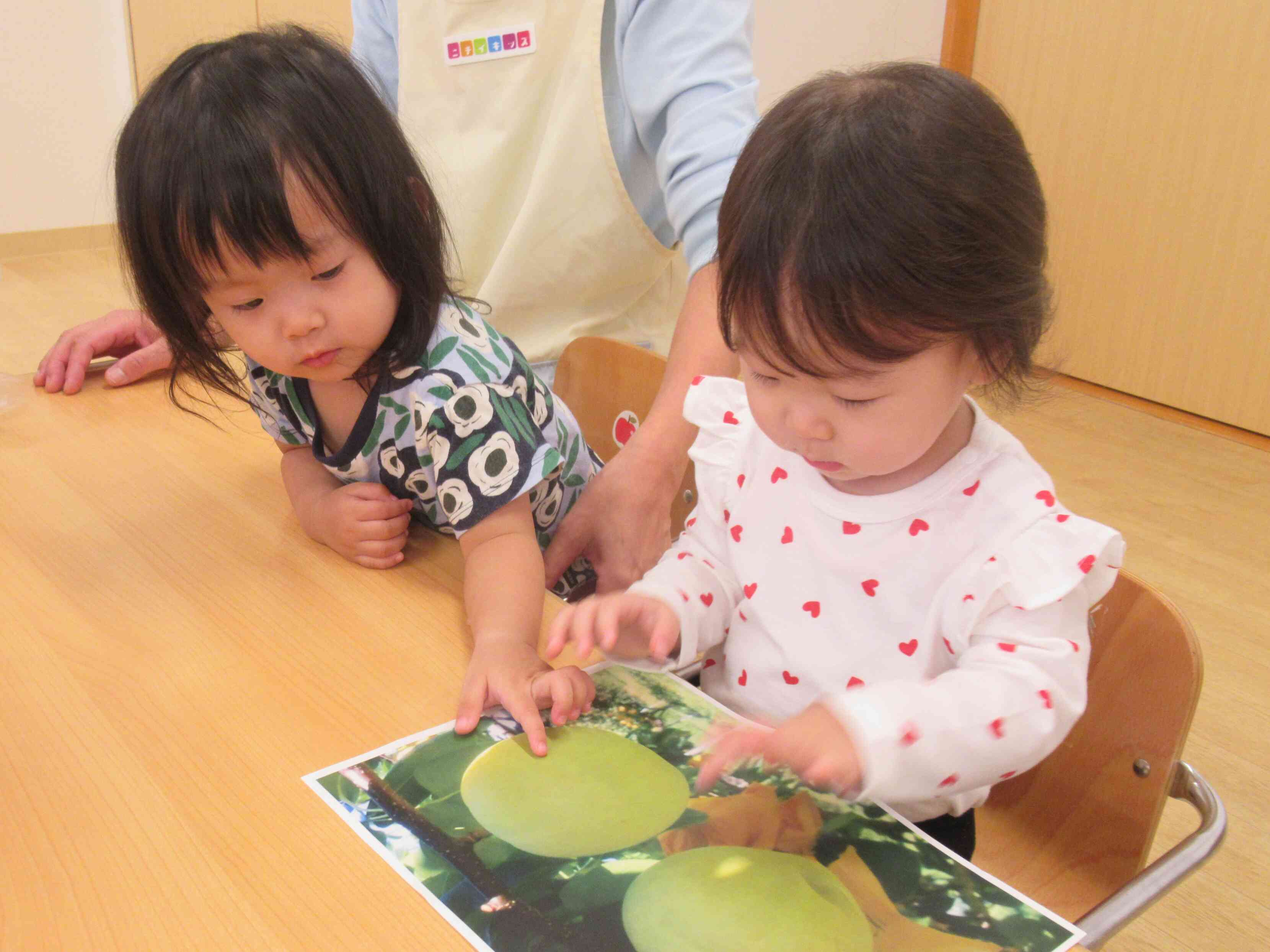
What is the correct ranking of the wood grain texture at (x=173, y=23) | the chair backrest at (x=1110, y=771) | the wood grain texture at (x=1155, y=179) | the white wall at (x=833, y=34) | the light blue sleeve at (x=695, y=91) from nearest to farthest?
the chair backrest at (x=1110, y=771), the light blue sleeve at (x=695, y=91), the wood grain texture at (x=1155, y=179), the white wall at (x=833, y=34), the wood grain texture at (x=173, y=23)

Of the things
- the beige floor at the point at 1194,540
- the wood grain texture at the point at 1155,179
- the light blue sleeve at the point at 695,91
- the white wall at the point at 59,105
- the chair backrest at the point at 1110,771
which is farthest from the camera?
the white wall at the point at 59,105

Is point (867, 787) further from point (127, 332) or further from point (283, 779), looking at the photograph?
point (127, 332)

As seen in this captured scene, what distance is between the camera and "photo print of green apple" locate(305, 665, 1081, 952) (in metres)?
0.46

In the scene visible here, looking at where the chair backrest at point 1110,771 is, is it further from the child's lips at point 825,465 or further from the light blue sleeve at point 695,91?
the light blue sleeve at point 695,91

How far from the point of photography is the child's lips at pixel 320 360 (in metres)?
0.78

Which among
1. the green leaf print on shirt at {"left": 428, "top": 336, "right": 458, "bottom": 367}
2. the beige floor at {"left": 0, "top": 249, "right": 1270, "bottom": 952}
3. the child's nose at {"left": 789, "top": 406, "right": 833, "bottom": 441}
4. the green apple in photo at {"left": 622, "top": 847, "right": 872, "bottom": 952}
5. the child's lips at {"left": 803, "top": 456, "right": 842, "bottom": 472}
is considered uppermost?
the child's nose at {"left": 789, "top": 406, "right": 833, "bottom": 441}

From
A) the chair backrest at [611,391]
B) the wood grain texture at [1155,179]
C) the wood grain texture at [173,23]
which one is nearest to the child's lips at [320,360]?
the chair backrest at [611,391]

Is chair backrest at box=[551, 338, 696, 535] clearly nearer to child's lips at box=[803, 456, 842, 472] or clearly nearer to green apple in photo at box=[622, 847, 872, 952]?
child's lips at box=[803, 456, 842, 472]

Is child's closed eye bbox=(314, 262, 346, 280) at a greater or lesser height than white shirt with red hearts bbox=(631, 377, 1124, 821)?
greater

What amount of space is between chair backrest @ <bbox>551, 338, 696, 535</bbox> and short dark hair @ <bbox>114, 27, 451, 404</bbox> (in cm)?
30

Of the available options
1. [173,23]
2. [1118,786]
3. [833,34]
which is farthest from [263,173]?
[173,23]

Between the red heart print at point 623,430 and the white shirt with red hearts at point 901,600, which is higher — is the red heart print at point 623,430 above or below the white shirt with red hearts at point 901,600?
below

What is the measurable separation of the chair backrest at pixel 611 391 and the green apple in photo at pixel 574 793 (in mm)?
461

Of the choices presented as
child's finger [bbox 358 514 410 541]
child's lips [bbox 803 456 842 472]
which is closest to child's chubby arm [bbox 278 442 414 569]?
child's finger [bbox 358 514 410 541]
